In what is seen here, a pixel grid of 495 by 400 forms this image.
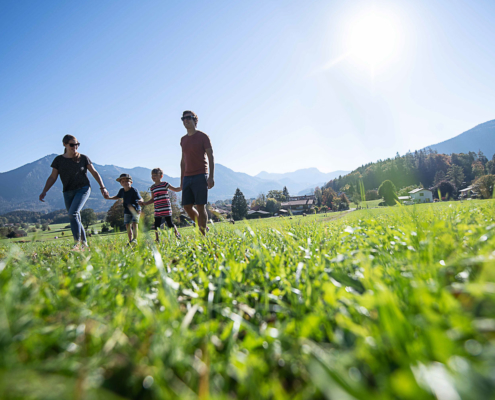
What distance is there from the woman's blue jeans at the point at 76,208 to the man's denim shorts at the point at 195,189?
86.1 inches

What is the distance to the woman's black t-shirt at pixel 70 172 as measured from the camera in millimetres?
5613

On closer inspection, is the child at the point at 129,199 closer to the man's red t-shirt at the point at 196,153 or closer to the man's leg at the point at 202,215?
the man's red t-shirt at the point at 196,153

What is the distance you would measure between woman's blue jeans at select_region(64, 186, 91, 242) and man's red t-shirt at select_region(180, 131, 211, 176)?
236 centimetres

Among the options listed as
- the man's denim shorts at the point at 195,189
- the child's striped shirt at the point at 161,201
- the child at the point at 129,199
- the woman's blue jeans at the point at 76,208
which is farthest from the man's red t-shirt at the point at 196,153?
the child at the point at 129,199

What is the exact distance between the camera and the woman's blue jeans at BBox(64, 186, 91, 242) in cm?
520

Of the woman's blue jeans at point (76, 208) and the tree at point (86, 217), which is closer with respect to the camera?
the woman's blue jeans at point (76, 208)

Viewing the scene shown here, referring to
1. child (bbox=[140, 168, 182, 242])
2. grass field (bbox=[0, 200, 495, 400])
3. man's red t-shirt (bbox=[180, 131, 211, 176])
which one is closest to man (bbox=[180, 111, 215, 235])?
man's red t-shirt (bbox=[180, 131, 211, 176])

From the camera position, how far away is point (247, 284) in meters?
1.61

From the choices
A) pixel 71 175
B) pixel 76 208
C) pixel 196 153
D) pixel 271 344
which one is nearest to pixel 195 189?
pixel 196 153

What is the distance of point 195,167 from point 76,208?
8.91 ft

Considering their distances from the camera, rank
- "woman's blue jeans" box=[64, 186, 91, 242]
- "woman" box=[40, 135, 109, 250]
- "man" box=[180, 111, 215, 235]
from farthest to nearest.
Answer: "man" box=[180, 111, 215, 235] → "woman" box=[40, 135, 109, 250] → "woman's blue jeans" box=[64, 186, 91, 242]

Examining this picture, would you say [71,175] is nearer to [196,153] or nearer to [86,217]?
[196,153]

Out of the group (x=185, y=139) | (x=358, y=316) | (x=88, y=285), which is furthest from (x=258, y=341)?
(x=185, y=139)

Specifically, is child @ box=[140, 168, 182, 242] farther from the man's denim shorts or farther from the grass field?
the grass field
